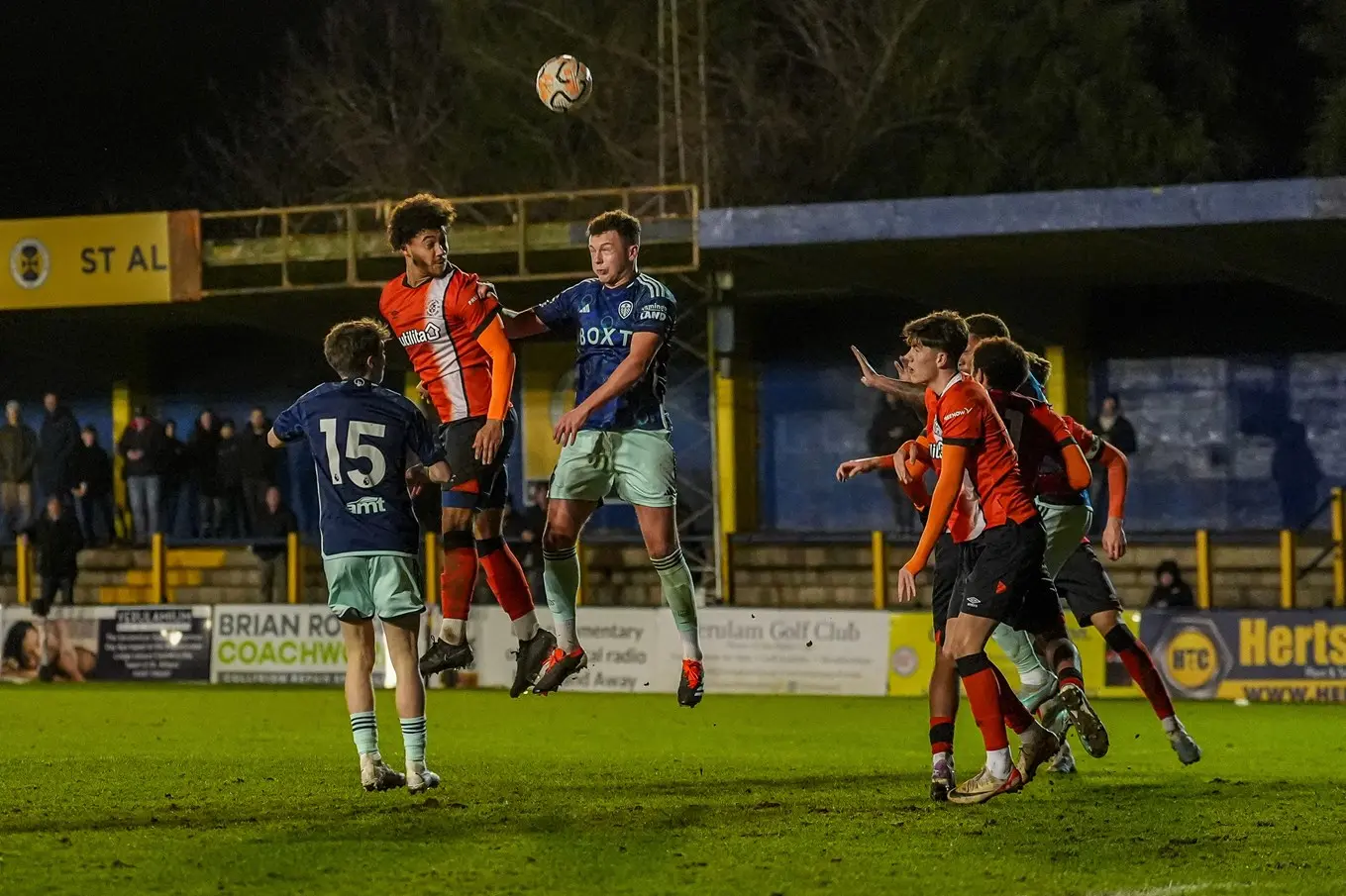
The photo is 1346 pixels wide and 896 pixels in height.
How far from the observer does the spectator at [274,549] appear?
23.8 meters

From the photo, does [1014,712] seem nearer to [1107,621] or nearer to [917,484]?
[917,484]

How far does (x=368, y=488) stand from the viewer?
366 inches

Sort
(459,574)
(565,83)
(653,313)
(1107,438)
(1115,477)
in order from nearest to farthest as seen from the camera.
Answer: (653,313) < (459,574) < (1115,477) < (565,83) < (1107,438)

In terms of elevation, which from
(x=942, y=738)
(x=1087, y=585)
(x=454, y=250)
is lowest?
(x=942, y=738)

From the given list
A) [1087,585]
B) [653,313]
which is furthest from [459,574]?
[1087,585]

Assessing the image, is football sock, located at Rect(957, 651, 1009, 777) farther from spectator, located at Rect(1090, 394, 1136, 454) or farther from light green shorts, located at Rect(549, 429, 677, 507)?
spectator, located at Rect(1090, 394, 1136, 454)

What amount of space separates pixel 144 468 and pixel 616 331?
1768 centimetres

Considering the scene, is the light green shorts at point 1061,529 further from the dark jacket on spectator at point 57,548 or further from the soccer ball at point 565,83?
the dark jacket on spectator at point 57,548

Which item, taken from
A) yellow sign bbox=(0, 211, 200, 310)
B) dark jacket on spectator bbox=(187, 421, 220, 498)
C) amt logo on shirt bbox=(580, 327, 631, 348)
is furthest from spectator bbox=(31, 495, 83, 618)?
amt logo on shirt bbox=(580, 327, 631, 348)

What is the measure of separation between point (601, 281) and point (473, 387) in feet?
2.65

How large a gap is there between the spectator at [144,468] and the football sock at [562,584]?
17.0 metres

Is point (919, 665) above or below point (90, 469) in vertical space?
below

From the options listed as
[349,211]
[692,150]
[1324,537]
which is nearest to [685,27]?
[692,150]

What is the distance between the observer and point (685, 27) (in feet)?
118
